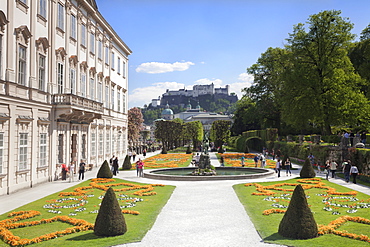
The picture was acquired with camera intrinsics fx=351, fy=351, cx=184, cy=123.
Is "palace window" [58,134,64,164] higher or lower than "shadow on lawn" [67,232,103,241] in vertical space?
higher

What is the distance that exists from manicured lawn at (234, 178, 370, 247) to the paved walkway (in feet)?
1.56

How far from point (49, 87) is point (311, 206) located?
18.8 meters

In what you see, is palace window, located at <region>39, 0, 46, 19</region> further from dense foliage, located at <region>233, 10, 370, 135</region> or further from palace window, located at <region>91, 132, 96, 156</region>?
dense foliage, located at <region>233, 10, 370, 135</region>

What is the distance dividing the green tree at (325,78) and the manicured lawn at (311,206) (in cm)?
1732

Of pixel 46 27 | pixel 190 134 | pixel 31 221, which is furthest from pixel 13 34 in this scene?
pixel 190 134

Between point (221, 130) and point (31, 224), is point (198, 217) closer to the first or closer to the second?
point (31, 224)

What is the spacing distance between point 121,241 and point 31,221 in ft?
15.3

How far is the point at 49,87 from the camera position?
24859mm

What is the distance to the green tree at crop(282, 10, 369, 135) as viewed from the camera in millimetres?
38438

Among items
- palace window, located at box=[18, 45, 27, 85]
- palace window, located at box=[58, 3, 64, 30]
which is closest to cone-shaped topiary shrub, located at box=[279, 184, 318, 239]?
palace window, located at box=[18, 45, 27, 85]

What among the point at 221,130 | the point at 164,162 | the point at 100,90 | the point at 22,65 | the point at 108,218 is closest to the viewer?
the point at 108,218

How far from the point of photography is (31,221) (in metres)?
13.3

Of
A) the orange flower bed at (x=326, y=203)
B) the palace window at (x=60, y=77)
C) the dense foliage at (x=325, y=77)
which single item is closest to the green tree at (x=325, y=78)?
the dense foliage at (x=325, y=77)

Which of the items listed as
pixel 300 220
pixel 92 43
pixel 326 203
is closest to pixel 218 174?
pixel 326 203
